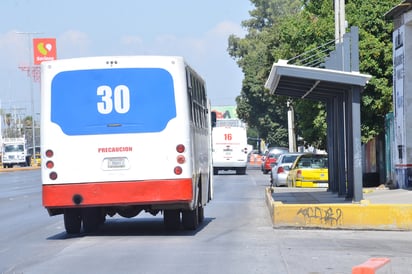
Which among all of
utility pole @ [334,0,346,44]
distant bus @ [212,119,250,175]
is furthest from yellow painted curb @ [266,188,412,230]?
distant bus @ [212,119,250,175]

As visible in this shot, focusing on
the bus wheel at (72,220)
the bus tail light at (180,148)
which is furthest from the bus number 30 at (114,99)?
the bus wheel at (72,220)

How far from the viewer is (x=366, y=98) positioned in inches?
1289

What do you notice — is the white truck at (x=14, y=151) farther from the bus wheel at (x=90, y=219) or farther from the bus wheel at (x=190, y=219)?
the bus wheel at (x=190, y=219)

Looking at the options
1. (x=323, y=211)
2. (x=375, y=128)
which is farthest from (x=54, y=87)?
(x=375, y=128)

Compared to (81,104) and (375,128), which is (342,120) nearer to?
(81,104)

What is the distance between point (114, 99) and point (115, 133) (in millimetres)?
591

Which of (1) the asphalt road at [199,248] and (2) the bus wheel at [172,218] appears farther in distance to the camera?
(2) the bus wheel at [172,218]

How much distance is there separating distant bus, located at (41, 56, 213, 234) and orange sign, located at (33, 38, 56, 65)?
73513 mm

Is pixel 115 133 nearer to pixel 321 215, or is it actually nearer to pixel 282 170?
pixel 321 215

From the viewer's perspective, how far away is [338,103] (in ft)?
71.9

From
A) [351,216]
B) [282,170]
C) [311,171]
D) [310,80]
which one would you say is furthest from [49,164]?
[282,170]

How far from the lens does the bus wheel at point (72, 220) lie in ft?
53.0

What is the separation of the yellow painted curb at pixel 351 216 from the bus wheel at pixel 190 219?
5.50 ft

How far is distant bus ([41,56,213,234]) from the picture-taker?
1494 centimetres
